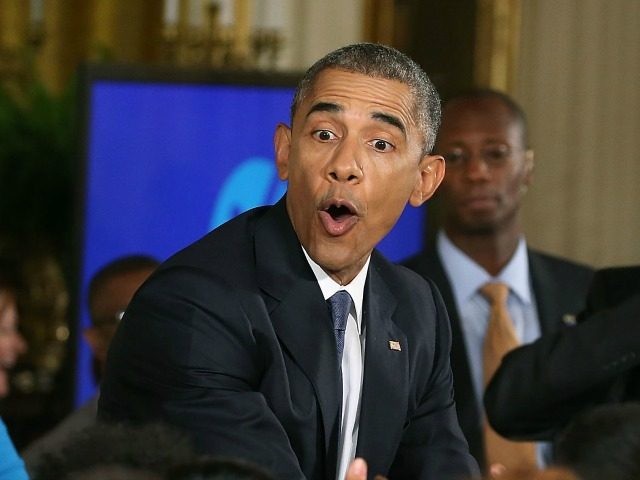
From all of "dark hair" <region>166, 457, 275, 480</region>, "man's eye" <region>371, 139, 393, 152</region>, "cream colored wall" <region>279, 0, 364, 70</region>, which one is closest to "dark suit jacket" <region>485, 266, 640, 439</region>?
"man's eye" <region>371, 139, 393, 152</region>

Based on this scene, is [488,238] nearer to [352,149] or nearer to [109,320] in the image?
[109,320]

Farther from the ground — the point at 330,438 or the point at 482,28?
the point at 482,28

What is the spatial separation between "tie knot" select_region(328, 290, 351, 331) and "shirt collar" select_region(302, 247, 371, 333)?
1 cm

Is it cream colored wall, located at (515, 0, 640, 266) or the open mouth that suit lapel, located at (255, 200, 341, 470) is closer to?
the open mouth

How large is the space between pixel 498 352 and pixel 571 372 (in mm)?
1163

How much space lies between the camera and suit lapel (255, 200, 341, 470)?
9.43 feet

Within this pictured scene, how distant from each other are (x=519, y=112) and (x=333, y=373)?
2505 mm

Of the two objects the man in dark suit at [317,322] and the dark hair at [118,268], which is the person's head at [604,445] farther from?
the dark hair at [118,268]

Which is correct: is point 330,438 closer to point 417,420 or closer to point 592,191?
point 417,420

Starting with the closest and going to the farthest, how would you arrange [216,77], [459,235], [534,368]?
[534,368] → [459,235] → [216,77]

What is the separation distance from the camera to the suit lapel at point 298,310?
9.43 ft

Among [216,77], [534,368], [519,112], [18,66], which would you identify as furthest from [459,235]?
[18,66]

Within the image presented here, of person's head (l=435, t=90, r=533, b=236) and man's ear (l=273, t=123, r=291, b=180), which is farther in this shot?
person's head (l=435, t=90, r=533, b=236)

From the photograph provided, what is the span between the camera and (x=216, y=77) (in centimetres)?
539
